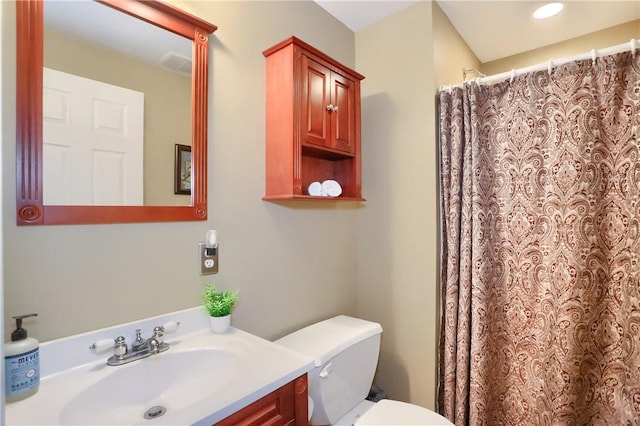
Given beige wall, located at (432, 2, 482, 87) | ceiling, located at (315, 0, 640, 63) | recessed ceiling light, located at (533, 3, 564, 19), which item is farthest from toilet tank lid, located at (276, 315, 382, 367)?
recessed ceiling light, located at (533, 3, 564, 19)

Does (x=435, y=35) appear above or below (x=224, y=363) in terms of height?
above

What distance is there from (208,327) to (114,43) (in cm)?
106

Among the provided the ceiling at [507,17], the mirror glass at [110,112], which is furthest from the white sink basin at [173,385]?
the ceiling at [507,17]

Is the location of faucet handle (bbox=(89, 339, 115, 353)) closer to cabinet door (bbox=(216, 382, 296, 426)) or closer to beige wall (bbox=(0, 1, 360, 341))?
beige wall (bbox=(0, 1, 360, 341))

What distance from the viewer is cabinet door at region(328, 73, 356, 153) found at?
1.62 metres

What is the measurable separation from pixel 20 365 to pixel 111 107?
774 mm

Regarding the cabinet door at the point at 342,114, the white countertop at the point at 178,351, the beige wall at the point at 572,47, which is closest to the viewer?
the white countertop at the point at 178,351

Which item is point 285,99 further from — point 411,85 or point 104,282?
point 104,282

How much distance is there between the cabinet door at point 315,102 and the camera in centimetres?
147

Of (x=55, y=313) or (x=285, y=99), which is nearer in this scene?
(x=55, y=313)

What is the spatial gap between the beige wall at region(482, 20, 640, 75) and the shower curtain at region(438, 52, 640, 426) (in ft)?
3.24

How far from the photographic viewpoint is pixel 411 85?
1825mm

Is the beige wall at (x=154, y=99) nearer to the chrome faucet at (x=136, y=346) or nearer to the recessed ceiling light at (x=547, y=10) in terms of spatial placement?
the chrome faucet at (x=136, y=346)

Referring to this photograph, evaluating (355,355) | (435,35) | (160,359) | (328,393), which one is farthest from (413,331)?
(435,35)
